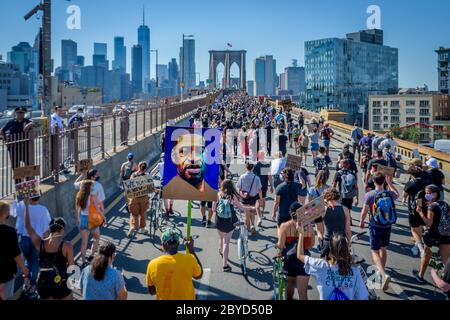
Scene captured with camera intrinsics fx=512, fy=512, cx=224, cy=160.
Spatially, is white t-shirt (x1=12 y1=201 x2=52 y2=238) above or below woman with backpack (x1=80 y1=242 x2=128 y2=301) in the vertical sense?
above

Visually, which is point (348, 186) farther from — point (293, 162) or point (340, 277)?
point (340, 277)

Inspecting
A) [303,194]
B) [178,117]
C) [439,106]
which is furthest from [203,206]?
[439,106]

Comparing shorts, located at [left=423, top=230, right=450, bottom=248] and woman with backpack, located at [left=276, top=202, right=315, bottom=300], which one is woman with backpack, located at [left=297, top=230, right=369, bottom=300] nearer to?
woman with backpack, located at [left=276, top=202, right=315, bottom=300]

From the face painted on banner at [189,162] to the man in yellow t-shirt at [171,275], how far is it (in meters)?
2.57

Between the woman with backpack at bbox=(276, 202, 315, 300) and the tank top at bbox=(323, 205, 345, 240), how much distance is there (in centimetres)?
106

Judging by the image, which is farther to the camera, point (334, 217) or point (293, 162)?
point (293, 162)

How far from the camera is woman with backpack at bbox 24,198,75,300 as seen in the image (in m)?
6.48

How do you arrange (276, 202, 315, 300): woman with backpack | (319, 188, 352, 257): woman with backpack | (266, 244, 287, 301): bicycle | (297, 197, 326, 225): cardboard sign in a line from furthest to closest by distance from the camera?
(319, 188, 352, 257): woman with backpack → (266, 244, 287, 301): bicycle → (276, 202, 315, 300): woman with backpack → (297, 197, 326, 225): cardboard sign

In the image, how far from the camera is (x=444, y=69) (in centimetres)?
18975

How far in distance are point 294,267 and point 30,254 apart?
14.1 feet

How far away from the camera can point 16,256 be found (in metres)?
6.89

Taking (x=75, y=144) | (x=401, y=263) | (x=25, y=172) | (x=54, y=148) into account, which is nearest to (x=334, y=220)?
(x=401, y=263)

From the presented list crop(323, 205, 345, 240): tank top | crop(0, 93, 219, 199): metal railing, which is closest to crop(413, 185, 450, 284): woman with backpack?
crop(323, 205, 345, 240): tank top
